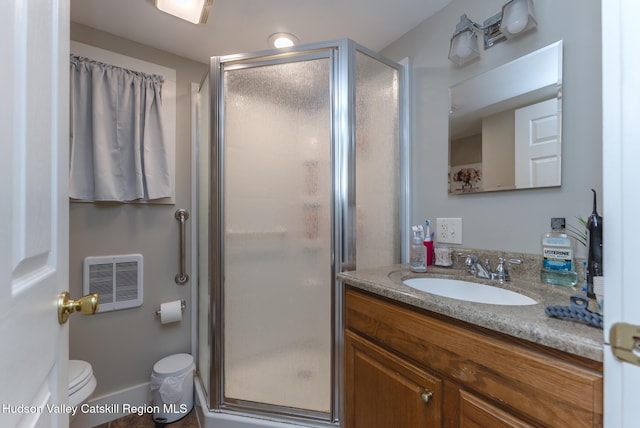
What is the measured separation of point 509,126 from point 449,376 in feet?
3.31

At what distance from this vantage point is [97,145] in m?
1.54

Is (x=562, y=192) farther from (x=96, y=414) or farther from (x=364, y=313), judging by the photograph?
(x=96, y=414)

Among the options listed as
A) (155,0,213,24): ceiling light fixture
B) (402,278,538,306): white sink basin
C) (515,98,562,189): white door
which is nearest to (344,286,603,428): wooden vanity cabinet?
(402,278,538,306): white sink basin

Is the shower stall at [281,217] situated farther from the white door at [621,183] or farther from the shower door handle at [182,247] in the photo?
the white door at [621,183]

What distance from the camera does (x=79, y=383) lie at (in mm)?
1235

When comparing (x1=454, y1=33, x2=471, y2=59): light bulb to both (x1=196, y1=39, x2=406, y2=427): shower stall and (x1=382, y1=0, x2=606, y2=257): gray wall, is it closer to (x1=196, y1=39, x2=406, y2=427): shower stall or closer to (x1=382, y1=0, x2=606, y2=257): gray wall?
(x1=382, y1=0, x2=606, y2=257): gray wall

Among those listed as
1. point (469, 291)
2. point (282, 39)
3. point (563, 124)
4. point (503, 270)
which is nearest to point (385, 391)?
point (469, 291)

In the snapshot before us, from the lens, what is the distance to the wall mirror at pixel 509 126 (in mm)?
1005

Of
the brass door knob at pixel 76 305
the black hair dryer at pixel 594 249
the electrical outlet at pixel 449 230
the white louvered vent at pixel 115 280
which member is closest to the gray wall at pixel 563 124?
the electrical outlet at pixel 449 230

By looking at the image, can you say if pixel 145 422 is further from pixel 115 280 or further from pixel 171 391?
pixel 115 280

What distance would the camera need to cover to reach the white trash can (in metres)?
1.53

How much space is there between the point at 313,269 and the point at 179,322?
1128mm

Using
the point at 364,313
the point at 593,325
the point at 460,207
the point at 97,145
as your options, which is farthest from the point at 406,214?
the point at 97,145

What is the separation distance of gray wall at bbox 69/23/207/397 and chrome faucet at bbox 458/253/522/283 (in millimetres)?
1741
